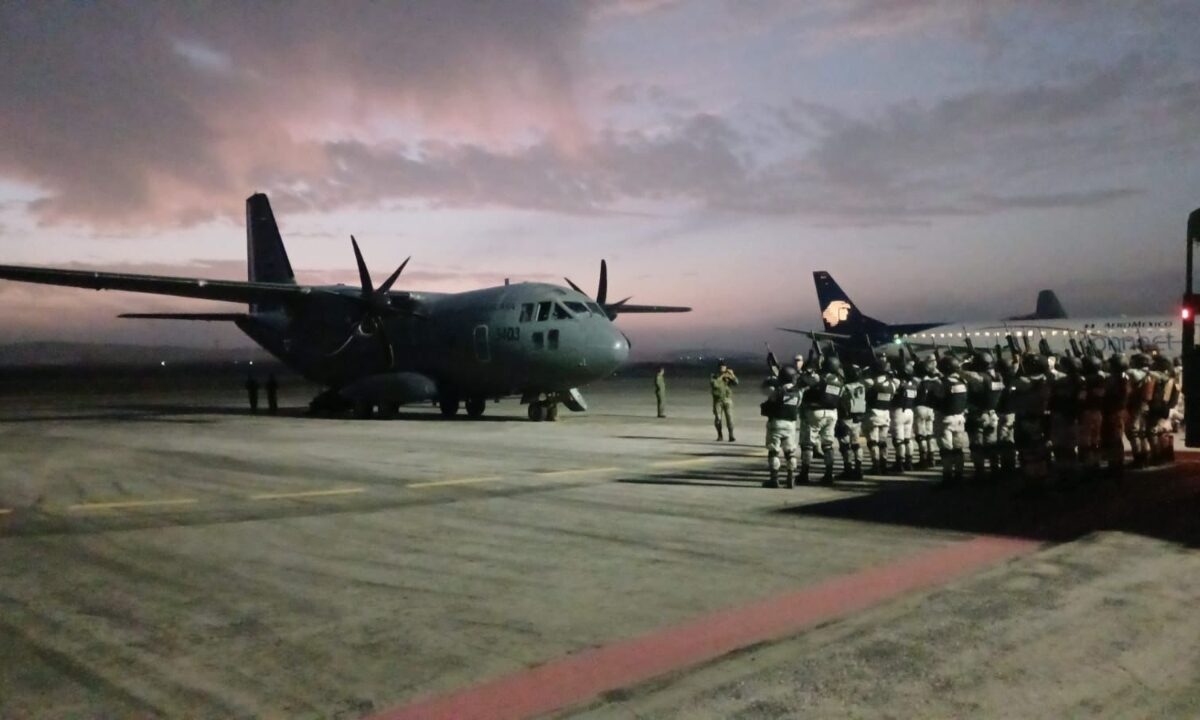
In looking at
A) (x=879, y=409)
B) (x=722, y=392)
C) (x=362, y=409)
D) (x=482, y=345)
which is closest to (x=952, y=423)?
(x=879, y=409)

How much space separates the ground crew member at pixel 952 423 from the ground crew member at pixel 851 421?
1.32 m

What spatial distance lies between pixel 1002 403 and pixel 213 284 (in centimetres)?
2062

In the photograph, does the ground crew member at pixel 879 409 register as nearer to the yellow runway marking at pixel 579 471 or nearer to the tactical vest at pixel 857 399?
the tactical vest at pixel 857 399

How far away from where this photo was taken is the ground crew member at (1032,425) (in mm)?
12180

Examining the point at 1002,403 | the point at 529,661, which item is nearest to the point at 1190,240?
the point at 1002,403

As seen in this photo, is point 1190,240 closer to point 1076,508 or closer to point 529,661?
point 1076,508

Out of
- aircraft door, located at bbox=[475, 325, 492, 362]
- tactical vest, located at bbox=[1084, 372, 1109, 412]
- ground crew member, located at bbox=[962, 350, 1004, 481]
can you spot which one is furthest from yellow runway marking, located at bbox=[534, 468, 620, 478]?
aircraft door, located at bbox=[475, 325, 492, 362]

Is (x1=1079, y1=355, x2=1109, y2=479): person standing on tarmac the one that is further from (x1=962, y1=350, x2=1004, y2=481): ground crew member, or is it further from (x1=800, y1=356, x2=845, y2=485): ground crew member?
(x1=800, y1=356, x2=845, y2=485): ground crew member

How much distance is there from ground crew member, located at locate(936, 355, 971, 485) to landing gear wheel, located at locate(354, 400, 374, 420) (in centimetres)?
1853

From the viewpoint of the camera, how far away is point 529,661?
568cm

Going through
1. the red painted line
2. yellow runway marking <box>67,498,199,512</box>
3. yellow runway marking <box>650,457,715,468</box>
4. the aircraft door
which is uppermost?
the aircraft door

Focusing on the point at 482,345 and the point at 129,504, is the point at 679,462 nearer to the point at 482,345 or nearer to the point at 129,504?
the point at 129,504

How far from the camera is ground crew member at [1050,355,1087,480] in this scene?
12.6 meters

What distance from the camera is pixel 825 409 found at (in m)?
13.3
